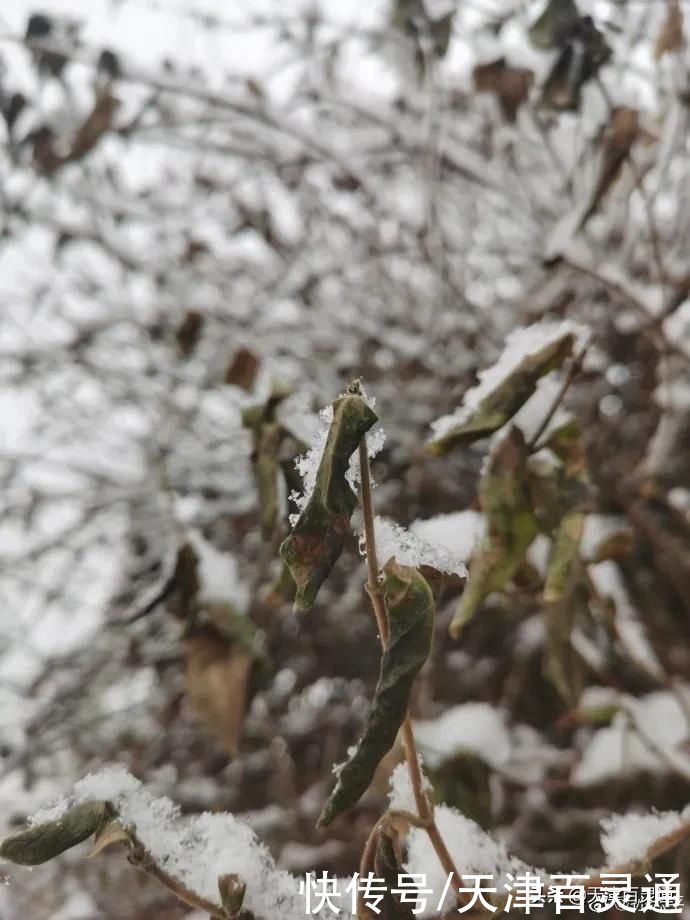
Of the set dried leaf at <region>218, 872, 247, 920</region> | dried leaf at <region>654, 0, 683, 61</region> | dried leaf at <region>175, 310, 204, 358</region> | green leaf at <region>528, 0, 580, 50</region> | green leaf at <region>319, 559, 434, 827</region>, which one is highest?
dried leaf at <region>654, 0, 683, 61</region>

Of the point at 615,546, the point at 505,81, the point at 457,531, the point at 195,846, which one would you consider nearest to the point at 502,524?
the point at 457,531

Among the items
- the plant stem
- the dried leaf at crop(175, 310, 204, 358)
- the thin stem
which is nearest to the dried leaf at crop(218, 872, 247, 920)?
the thin stem

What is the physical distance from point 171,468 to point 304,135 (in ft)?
3.12

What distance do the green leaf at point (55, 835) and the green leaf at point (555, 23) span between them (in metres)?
1.17

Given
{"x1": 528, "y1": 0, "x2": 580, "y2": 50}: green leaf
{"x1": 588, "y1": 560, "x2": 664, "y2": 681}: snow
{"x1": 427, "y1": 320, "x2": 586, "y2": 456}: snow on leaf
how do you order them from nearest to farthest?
{"x1": 427, "y1": 320, "x2": 586, "y2": 456}: snow on leaf → {"x1": 528, "y1": 0, "x2": 580, "y2": 50}: green leaf → {"x1": 588, "y1": 560, "x2": 664, "y2": 681}: snow

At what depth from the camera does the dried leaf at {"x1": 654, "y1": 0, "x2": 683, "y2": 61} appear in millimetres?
1261

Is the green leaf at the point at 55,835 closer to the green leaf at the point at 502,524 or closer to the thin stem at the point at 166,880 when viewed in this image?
the thin stem at the point at 166,880

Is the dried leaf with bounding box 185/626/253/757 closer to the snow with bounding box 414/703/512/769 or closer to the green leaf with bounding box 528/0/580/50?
the snow with bounding box 414/703/512/769

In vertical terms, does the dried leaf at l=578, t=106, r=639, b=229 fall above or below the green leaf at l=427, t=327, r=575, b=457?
above

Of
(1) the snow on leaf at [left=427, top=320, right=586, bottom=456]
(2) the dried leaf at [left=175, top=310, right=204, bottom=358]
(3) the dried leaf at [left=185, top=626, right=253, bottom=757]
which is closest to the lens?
(1) the snow on leaf at [left=427, top=320, right=586, bottom=456]

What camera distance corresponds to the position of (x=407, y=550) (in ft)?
1.56

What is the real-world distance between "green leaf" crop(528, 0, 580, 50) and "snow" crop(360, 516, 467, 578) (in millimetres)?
969

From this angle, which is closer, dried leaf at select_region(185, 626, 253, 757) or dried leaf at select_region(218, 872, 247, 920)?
dried leaf at select_region(218, 872, 247, 920)

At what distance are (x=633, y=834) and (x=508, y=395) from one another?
335mm
